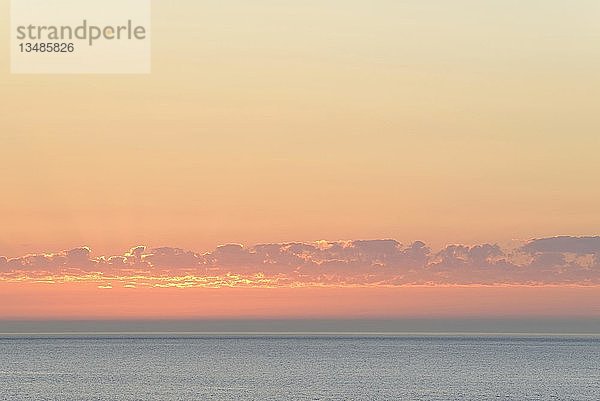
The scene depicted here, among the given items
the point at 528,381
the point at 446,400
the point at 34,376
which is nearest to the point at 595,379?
the point at 528,381

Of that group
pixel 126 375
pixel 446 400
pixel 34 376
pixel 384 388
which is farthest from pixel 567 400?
pixel 34 376

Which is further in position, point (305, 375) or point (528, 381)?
point (305, 375)

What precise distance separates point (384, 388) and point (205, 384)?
90.3ft

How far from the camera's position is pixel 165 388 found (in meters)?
137

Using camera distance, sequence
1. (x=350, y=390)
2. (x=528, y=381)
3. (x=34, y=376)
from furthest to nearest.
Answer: (x=34, y=376) → (x=528, y=381) → (x=350, y=390)

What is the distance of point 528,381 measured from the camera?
531 feet

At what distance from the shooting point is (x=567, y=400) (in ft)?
414

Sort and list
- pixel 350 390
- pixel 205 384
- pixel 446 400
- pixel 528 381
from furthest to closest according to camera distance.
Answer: pixel 528 381 → pixel 205 384 → pixel 350 390 → pixel 446 400

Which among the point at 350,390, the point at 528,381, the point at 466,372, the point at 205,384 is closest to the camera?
the point at 350,390

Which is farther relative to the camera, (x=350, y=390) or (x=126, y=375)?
(x=126, y=375)

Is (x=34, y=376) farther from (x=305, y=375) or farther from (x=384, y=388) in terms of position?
(x=384, y=388)

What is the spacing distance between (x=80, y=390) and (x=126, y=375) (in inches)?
1359

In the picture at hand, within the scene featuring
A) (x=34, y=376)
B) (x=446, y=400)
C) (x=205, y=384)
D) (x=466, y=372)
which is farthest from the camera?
Result: (x=466, y=372)

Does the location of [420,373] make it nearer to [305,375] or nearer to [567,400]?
[305,375]
